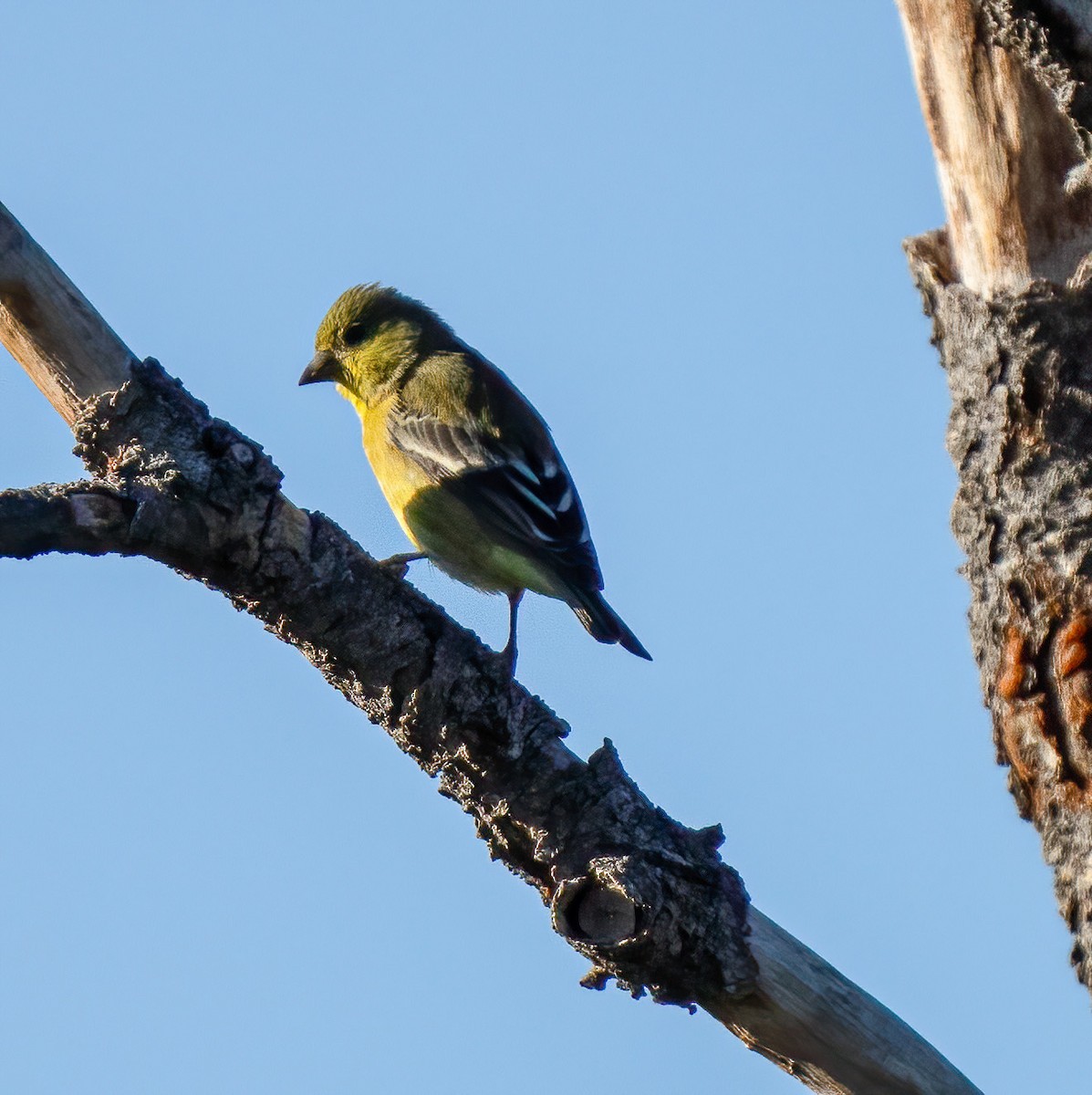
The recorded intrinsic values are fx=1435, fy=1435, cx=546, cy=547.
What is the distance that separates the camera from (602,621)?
6.05m

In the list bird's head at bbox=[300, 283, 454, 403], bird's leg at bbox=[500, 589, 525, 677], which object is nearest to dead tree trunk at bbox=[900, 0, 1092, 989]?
bird's leg at bbox=[500, 589, 525, 677]

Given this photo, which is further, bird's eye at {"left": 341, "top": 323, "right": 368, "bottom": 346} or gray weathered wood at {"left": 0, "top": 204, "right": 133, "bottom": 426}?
bird's eye at {"left": 341, "top": 323, "right": 368, "bottom": 346}

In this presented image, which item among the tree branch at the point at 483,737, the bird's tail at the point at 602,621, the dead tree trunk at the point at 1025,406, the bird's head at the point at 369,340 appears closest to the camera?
the tree branch at the point at 483,737

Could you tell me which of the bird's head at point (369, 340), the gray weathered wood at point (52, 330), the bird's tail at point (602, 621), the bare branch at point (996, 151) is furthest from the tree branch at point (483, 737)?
the bird's head at point (369, 340)

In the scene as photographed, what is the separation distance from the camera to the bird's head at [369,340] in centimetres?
808

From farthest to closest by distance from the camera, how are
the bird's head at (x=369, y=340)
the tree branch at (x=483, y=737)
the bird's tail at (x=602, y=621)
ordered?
the bird's head at (x=369, y=340), the bird's tail at (x=602, y=621), the tree branch at (x=483, y=737)

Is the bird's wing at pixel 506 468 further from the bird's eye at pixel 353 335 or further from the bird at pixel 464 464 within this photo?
the bird's eye at pixel 353 335

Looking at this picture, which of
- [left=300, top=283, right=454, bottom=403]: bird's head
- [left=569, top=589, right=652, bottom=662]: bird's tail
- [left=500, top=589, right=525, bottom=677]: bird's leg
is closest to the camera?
[left=500, top=589, right=525, bottom=677]: bird's leg

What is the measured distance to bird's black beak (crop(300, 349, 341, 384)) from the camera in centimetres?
830

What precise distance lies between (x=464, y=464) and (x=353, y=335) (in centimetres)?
192

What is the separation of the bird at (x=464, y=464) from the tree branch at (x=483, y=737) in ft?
3.40

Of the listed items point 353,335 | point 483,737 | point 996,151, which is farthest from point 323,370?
point 996,151

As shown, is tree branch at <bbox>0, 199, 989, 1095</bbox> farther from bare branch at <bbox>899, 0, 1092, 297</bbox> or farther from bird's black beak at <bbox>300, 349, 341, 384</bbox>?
bird's black beak at <bbox>300, 349, 341, 384</bbox>

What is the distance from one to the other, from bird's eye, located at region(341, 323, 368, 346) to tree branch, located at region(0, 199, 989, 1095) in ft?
13.7
